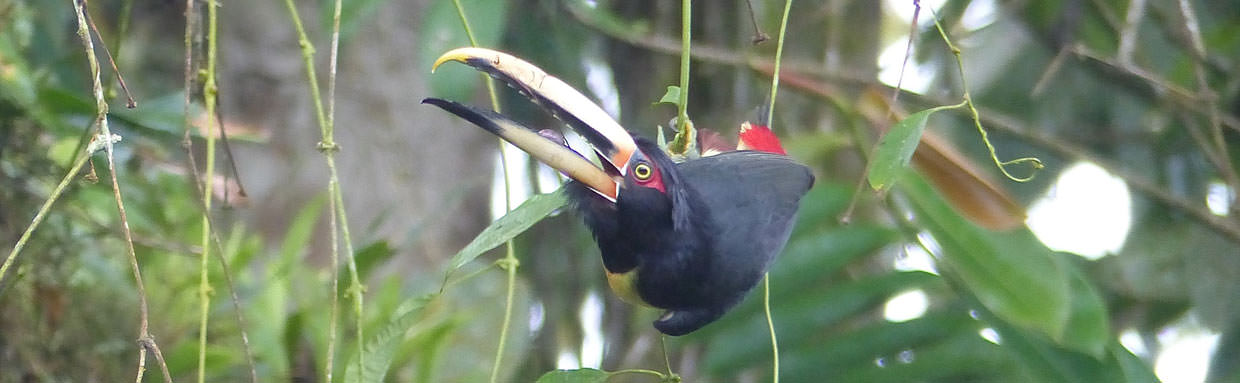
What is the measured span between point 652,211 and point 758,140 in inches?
13.5

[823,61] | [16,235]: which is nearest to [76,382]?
[16,235]

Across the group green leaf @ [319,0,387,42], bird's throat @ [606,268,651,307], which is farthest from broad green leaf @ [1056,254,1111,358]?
green leaf @ [319,0,387,42]

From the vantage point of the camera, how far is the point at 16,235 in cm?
163

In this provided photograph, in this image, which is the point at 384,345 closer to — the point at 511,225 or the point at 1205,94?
the point at 511,225

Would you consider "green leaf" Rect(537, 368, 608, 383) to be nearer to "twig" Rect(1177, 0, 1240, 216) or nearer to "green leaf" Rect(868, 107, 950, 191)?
"green leaf" Rect(868, 107, 950, 191)

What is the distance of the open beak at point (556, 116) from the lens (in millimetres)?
867

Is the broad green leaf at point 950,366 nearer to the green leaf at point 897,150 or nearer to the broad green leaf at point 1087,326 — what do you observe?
the broad green leaf at point 1087,326

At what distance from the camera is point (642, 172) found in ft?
3.12

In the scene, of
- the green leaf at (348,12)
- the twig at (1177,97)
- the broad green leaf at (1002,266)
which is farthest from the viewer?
the twig at (1177,97)

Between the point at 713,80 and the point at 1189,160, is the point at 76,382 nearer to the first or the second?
the point at 713,80

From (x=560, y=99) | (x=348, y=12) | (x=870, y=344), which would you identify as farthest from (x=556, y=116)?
(x=870, y=344)

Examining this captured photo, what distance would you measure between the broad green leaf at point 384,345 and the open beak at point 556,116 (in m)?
0.17

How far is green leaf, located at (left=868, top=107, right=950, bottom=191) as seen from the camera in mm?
879

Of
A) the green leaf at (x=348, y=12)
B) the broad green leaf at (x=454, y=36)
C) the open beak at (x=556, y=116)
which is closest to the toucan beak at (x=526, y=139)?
A: the open beak at (x=556, y=116)
